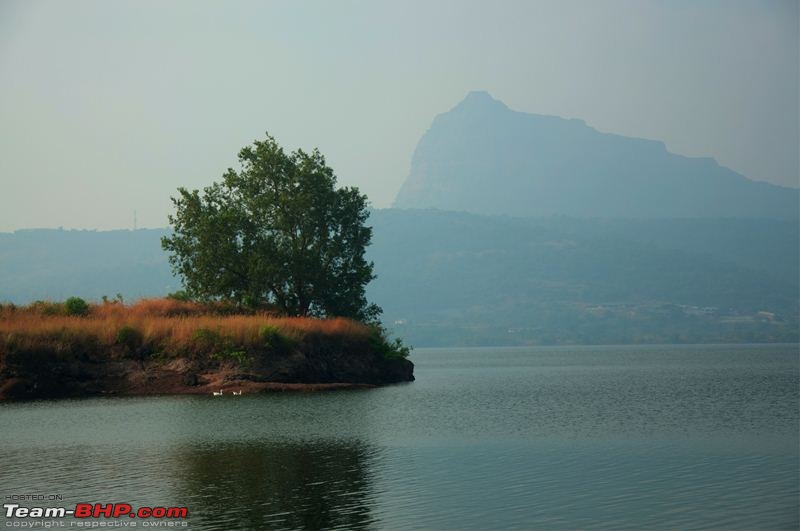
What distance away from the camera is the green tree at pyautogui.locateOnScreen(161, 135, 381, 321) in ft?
250

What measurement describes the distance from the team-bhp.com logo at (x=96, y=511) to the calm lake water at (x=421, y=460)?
0.54 metres

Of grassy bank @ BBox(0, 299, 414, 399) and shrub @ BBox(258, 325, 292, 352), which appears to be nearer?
grassy bank @ BBox(0, 299, 414, 399)

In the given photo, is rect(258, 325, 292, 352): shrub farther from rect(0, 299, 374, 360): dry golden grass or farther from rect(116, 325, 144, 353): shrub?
rect(116, 325, 144, 353): shrub

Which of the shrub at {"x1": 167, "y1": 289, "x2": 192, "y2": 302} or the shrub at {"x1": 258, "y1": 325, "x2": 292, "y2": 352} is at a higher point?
the shrub at {"x1": 167, "y1": 289, "x2": 192, "y2": 302}

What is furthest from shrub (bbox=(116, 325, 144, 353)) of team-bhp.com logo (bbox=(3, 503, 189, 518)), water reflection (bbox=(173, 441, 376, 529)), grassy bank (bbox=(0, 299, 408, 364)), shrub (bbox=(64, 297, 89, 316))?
team-bhp.com logo (bbox=(3, 503, 189, 518))

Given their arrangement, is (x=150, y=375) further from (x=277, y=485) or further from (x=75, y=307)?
(x=277, y=485)

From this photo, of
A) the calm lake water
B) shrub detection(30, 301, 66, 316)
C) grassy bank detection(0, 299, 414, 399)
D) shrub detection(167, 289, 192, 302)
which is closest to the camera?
the calm lake water

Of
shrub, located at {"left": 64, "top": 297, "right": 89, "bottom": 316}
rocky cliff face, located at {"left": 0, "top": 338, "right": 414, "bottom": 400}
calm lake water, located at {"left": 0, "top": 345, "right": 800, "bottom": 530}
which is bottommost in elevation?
calm lake water, located at {"left": 0, "top": 345, "right": 800, "bottom": 530}

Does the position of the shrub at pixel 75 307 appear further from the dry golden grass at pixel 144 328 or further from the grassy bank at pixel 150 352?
the dry golden grass at pixel 144 328

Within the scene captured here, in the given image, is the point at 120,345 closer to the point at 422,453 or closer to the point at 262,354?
the point at 262,354

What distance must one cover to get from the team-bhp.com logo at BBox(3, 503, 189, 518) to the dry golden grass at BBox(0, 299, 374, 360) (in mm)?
36763

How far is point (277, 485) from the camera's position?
28219 mm

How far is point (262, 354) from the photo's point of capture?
2510 inches

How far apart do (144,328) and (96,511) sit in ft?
132
